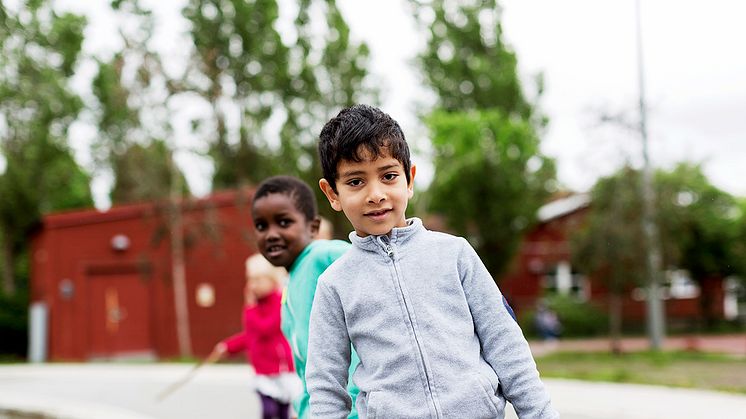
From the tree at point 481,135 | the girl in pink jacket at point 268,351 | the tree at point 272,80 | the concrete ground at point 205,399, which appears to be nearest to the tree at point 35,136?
the tree at point 272,80

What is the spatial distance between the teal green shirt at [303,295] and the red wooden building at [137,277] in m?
21.0

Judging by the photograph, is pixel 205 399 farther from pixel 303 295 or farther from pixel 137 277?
pixel 137 277

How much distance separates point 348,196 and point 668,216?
2042 cm

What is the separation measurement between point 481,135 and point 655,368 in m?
17.3

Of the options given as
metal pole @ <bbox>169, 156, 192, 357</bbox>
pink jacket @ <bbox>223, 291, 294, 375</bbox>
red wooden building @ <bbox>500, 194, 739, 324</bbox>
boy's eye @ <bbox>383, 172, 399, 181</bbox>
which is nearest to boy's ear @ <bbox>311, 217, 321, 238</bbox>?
boy's eye @ <bbox>383, 172, 399, 181</bbox>

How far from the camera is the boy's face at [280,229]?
395 cm

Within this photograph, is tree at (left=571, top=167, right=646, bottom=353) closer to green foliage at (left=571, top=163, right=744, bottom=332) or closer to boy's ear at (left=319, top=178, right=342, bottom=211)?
green foliage at (left=571, top=163, right=744, bottom=332)

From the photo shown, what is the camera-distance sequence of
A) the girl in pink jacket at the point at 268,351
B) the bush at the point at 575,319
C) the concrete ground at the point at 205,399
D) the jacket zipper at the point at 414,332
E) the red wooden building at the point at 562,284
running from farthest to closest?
the red wooden building at the point at 562,284 → the bush at the point at 575,319 → the concrete ground at the point at 205,399 → the girl in pink jacket at the point at 268,351 → the jacket zipper at the point at 414,332

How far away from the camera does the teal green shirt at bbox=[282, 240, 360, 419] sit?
3467 mm

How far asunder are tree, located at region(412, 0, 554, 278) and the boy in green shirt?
2795 centimetres

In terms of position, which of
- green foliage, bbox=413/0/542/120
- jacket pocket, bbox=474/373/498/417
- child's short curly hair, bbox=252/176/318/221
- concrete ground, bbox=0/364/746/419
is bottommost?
concrete ground, bbox=0/364/746/419

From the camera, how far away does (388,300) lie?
257 centimetres

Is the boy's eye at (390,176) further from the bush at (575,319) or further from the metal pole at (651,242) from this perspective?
the bush at (575,319)

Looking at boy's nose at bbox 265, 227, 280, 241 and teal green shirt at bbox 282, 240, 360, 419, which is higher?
boy's nose at bbox 265, 227, 280, 241
